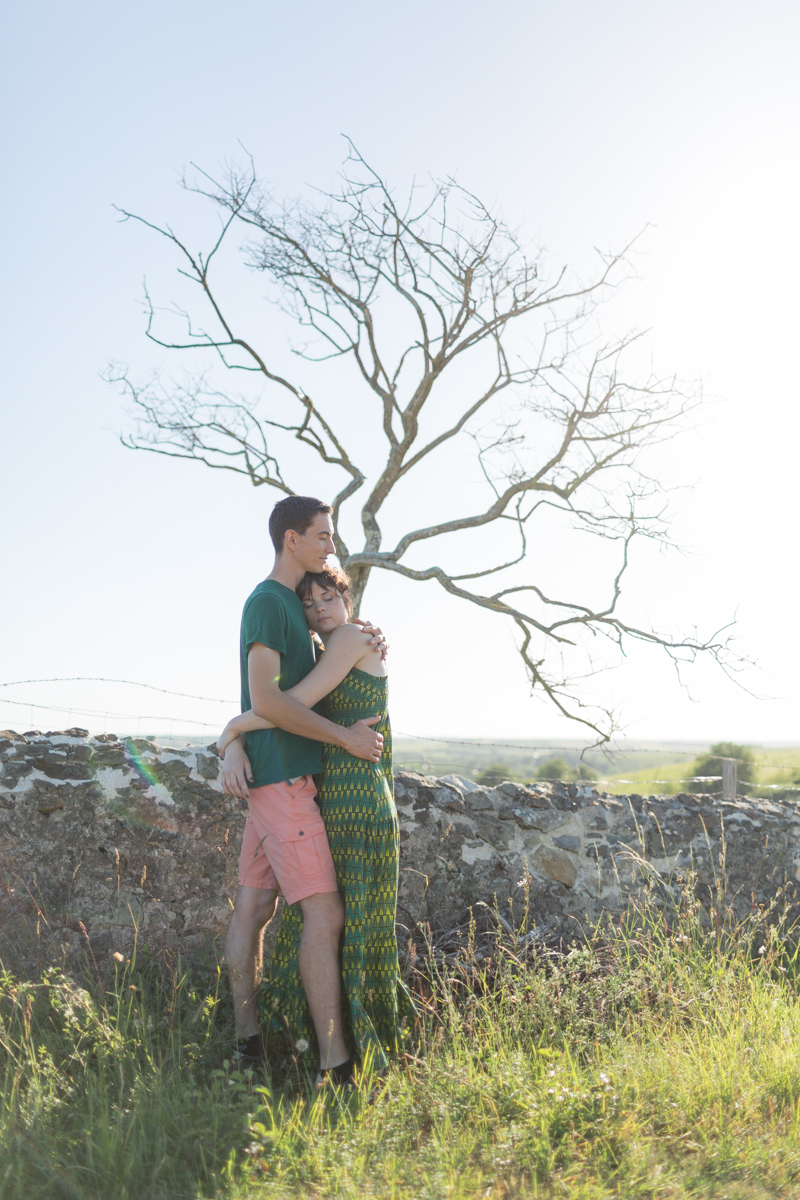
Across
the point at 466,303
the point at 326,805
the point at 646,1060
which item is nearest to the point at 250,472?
the point at 466,303

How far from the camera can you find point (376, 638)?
10.8 feet

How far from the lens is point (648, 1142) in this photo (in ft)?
8.66

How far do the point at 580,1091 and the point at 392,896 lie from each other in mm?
899

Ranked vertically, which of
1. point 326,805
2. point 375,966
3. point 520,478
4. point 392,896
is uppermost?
point 520,478

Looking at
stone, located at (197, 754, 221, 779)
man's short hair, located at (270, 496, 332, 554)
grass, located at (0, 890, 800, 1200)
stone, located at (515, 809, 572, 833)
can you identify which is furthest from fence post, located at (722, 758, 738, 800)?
man's short hair, located at (270, 496, 332, 554)

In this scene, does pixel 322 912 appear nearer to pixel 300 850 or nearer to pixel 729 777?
pixel 300 850

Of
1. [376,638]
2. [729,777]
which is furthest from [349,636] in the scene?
[729,777]

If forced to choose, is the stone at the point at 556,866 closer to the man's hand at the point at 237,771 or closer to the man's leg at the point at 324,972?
the man's leg at the point at 324,972

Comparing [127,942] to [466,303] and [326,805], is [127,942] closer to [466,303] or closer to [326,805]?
[326,805]

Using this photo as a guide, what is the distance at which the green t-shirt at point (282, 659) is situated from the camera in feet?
10.1

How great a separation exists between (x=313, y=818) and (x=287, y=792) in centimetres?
14

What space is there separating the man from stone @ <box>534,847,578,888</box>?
6.50 ft

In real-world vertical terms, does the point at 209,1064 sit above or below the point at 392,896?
below

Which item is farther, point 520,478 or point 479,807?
point 520,478
